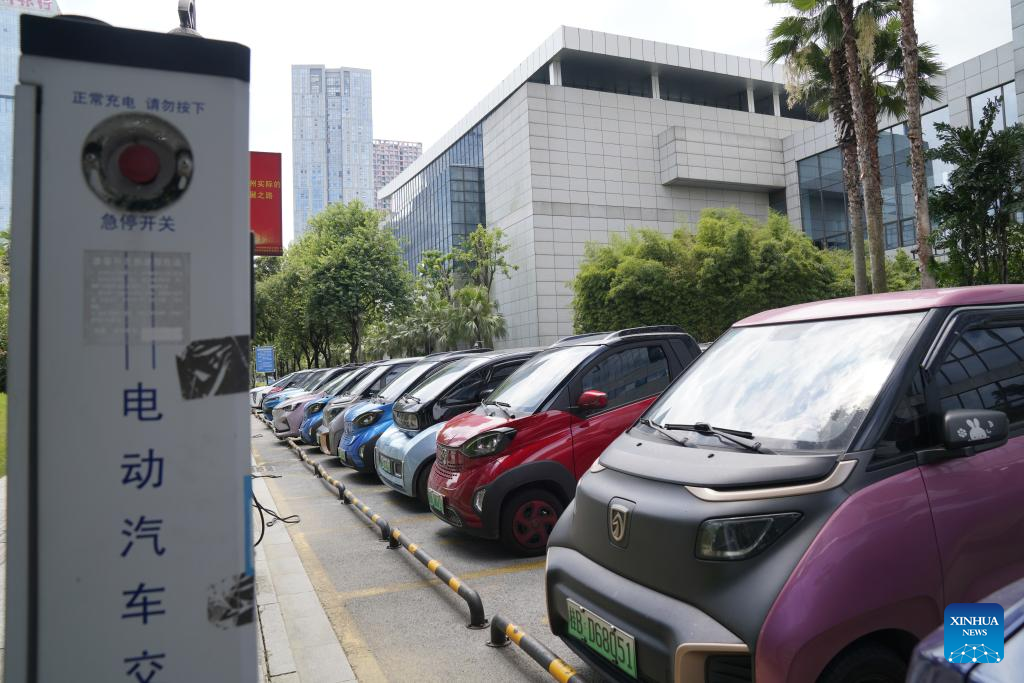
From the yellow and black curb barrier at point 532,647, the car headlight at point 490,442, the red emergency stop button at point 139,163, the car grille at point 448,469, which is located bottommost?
the yellow and black curb barrier at point 532,647

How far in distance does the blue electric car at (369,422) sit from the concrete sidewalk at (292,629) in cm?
354

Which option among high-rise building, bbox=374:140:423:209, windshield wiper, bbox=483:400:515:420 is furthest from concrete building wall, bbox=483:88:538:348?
high-rise building, bbox=374:140:423:209

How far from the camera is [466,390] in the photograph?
28.4 feet

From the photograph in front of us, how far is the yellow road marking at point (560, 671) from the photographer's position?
3283 mm

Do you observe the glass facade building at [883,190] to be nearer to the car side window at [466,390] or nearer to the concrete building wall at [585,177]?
the concrete building wall at [585,177]

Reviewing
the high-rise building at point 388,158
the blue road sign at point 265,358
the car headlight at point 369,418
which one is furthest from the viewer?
the high-rise building at point 388,158

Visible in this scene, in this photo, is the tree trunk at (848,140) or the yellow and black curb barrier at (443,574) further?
the tree trunk at (848,140)

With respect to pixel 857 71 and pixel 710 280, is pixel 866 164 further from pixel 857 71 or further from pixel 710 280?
pixel 710 280

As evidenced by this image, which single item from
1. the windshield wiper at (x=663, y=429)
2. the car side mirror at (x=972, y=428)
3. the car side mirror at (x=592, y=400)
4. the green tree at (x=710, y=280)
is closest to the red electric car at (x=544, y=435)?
the car side mirror at (x=592, y=400)

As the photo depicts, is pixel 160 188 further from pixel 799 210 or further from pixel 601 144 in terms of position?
pixel 799 210

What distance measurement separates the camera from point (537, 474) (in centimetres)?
586

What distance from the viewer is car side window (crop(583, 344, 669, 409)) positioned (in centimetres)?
636

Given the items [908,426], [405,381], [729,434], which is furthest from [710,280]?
[908,426]

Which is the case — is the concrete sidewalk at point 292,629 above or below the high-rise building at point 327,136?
below
